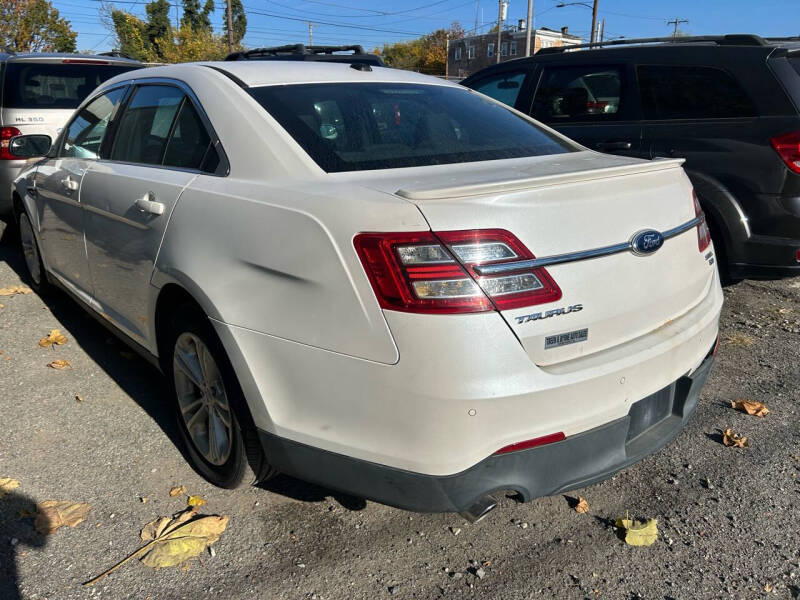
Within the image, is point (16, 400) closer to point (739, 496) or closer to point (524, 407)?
point (524, 407)

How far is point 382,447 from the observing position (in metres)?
2.00

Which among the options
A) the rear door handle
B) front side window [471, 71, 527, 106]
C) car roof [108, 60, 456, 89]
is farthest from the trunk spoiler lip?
front side window [471, 71, 527, 106]

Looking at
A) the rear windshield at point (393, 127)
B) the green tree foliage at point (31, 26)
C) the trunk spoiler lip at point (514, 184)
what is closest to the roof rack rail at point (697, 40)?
the rear windshield at point (393, 127)

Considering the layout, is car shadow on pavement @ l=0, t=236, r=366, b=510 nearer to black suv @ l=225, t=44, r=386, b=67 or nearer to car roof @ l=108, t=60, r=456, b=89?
car roof @ l=108, t=60, r=456, b=89

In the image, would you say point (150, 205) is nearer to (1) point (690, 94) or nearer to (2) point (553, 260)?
(2) point (553, 260)

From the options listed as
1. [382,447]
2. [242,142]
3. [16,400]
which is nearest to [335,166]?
[242,142]

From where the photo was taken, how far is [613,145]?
5.16 metres

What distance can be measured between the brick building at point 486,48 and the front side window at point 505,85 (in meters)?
63.6

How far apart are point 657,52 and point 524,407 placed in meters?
4.15

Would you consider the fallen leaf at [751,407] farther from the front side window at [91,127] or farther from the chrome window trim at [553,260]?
the front side window at [91,127]

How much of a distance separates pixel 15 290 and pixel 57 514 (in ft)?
11.6

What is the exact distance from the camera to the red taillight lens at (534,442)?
1.97 meters

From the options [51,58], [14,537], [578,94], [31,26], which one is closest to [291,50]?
[51,58]

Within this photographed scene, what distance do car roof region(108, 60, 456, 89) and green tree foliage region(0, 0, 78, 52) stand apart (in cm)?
3889
